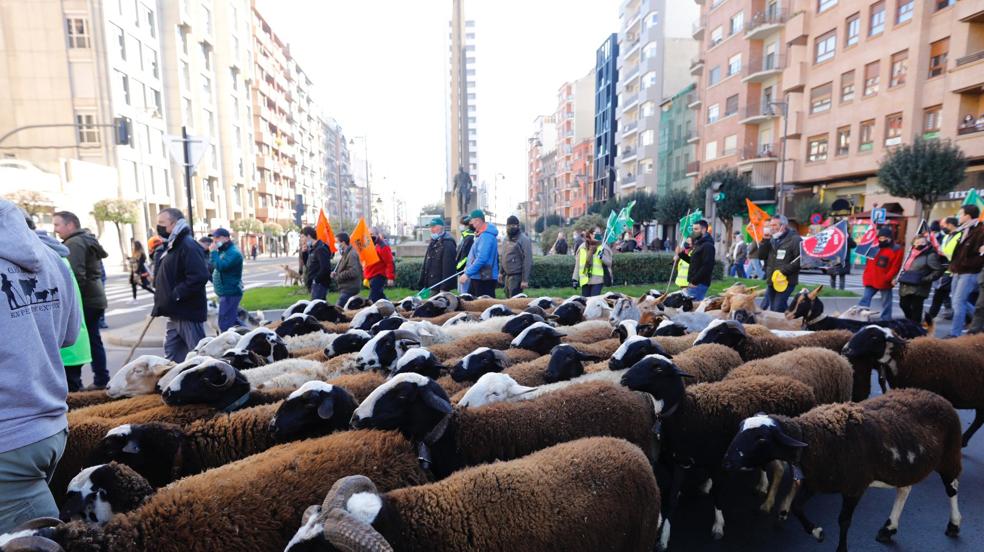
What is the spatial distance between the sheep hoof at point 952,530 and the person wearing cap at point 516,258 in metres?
6.92

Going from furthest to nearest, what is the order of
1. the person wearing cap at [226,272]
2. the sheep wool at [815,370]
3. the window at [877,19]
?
the window at [877,19]
the person wearing cap at [226,272]
the sheep wool at [815,370]

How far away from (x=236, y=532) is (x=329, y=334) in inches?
170

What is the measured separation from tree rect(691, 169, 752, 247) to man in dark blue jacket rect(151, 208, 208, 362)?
31556mm

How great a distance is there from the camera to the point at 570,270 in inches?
601

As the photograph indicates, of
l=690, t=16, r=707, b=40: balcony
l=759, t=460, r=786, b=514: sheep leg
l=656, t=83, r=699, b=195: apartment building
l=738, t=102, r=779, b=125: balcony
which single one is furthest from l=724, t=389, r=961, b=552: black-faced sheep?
l=690, t=16, r=707, b=40: balcony

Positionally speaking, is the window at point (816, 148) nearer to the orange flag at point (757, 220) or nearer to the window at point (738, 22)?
the window at point (738, 22)

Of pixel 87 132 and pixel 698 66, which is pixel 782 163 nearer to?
pixel 698 66

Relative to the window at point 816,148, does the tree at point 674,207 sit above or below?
below

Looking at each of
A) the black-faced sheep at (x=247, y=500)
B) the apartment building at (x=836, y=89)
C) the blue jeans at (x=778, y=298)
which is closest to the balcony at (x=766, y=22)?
the apartment building at (x=836, y=89)

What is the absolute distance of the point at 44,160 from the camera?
34.7 meters

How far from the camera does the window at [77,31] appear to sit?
113 feet

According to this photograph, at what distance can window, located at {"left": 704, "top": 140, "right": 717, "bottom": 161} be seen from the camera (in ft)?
130

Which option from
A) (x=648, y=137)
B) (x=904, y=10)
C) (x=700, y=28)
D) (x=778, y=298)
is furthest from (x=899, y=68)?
(x=648, y=137)

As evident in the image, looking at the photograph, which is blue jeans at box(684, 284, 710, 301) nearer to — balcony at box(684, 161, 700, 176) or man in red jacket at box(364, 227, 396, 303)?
man in red jacket at box(364, 227, 396, 303)
